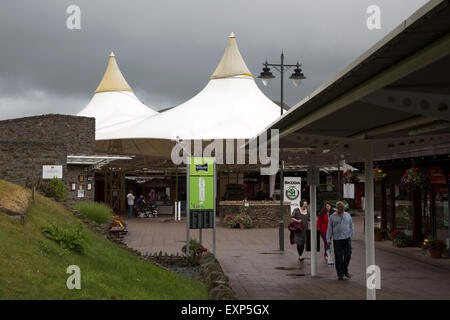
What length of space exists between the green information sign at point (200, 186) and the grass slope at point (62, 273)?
455 cm

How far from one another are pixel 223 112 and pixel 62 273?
3133cm

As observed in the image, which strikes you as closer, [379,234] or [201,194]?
[201,194]

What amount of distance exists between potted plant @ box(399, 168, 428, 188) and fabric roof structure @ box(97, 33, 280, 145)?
62.2ft

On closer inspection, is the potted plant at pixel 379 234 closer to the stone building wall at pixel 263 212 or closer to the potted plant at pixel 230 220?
the stone building wall at pixel 263 212

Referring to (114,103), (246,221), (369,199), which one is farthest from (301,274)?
(114,103)

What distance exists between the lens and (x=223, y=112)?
127ft

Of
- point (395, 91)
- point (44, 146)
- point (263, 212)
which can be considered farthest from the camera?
point (263, 212)

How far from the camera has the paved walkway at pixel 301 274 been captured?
1126cm

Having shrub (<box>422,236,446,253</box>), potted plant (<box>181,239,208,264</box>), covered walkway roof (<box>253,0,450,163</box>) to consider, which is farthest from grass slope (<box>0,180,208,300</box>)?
shrub (<box>422,236,446,253</box>)

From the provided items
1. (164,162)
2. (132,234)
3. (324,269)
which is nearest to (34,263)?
(324,269)

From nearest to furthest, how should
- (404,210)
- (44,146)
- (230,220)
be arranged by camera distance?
1. (404,210)
2. (44,146)
3. (230,220)

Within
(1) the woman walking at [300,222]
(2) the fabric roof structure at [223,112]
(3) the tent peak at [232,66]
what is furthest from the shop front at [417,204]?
(3) the tent peak at [232,66]

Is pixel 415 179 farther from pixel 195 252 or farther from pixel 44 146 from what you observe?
pixel 44 146

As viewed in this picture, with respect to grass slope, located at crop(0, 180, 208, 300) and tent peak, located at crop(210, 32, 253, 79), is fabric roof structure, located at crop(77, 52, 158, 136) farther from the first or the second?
grass slope, located at crop(0, 180, 208, 300)
